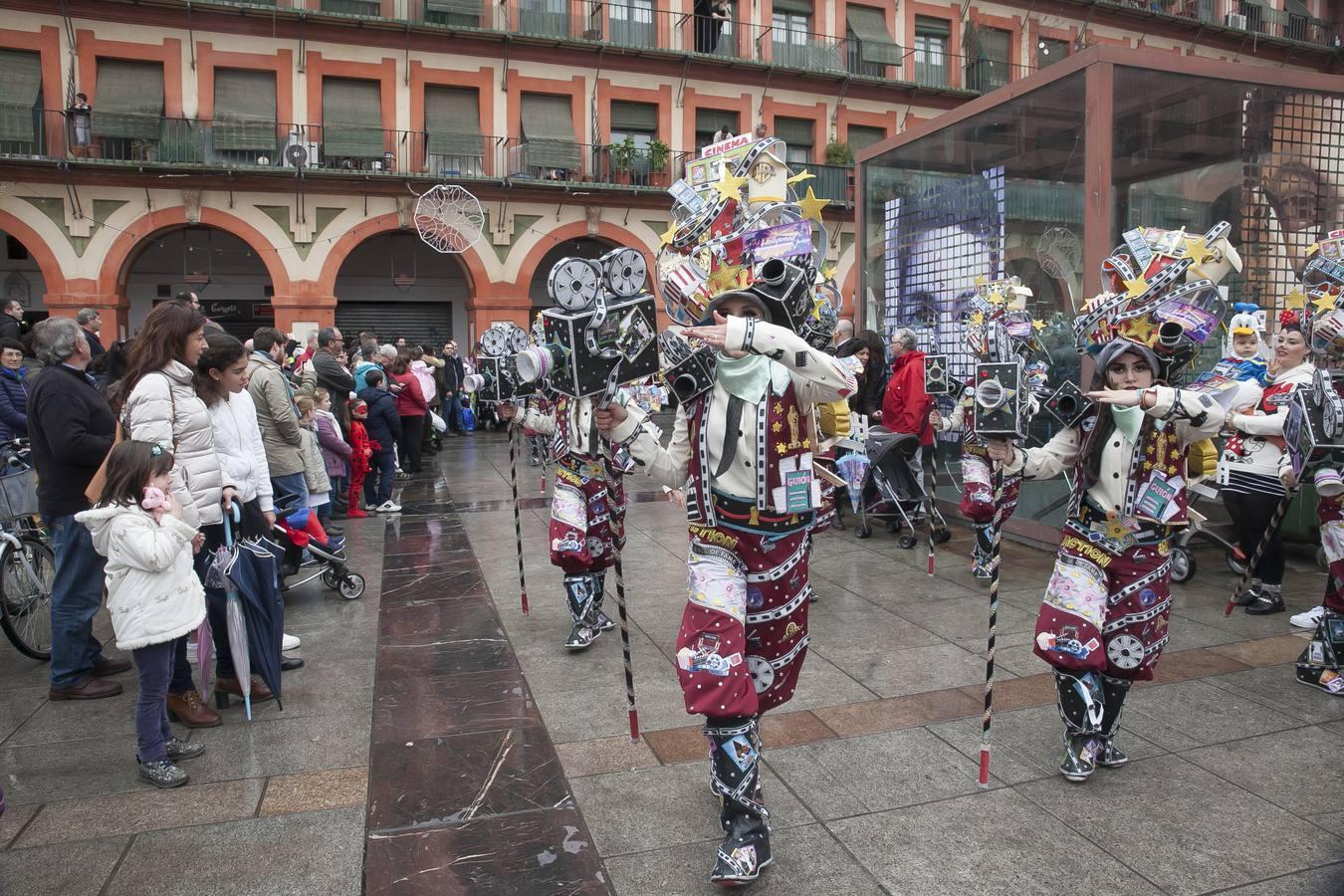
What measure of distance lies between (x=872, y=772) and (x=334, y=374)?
7623 millimetres

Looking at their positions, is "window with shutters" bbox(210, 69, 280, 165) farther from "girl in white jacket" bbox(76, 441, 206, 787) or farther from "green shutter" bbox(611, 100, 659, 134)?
"girl in white jacket" bbox(76, 441, 206, 787)

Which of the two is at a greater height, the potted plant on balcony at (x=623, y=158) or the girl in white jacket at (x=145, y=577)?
the potted plant on balcony at (x=623, y=158)

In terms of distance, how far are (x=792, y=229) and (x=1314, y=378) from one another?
10.3 ft

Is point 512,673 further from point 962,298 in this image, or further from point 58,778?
point 962,298

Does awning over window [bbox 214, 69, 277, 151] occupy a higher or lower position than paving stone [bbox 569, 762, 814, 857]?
higher

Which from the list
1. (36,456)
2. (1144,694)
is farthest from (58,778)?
(1144,694)

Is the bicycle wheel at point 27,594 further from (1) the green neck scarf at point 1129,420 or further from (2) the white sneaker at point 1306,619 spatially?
(2) the white sneaker at point 1306,619

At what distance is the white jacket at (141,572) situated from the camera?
4.12 metres

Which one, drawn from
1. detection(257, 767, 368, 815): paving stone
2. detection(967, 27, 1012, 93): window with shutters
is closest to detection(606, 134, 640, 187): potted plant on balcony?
detection(967, 27, 1012, 93): window with shutters

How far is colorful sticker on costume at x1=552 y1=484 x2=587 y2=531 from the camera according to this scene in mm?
5832

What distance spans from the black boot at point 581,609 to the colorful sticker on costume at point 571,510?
1.18 feet

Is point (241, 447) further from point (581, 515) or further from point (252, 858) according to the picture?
point (252, 858)

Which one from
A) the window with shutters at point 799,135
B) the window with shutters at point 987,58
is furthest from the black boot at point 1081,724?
the window with shutters at point 987,58

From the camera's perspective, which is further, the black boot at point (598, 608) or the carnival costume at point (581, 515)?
the black boot at point (598, 608)
